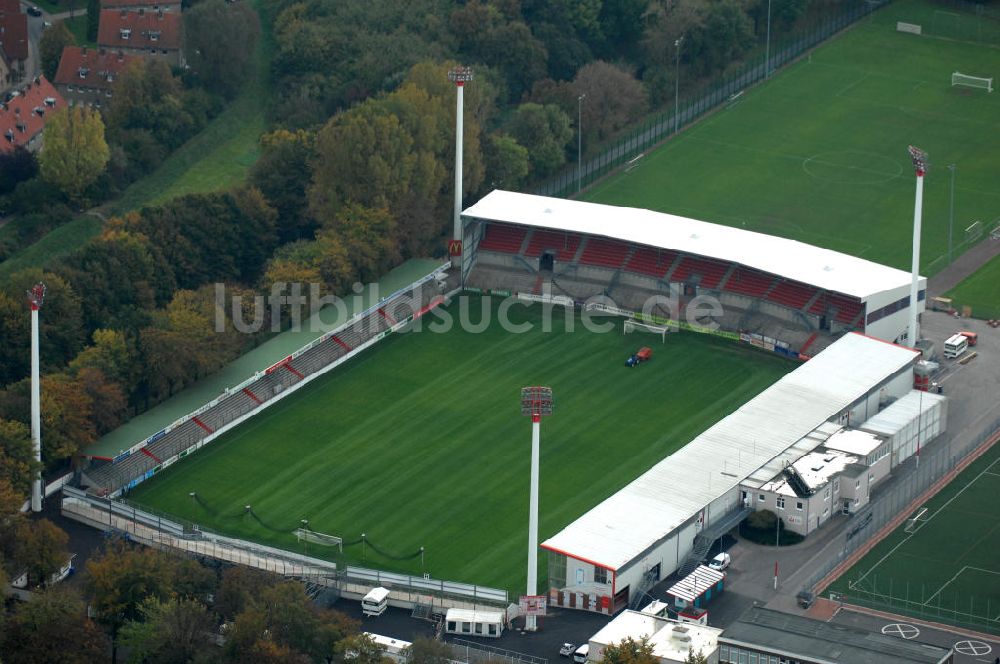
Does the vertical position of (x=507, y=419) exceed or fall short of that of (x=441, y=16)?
it falls short

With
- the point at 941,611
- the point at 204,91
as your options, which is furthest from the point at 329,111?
the point at 941,611

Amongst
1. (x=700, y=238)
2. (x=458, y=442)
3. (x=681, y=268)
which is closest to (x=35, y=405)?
(x=458, y=442)

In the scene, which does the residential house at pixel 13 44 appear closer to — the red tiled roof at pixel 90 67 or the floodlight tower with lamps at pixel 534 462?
the red tiled roof at pixel 90 67

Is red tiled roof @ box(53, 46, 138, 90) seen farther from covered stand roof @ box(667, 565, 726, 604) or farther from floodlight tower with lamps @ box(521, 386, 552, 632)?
covered stand roof @ box(667, 565, 726, 604)

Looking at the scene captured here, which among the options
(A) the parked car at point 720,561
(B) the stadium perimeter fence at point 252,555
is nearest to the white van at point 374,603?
(B) the stadium perimeter fence at point 252,555

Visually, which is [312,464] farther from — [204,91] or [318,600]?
[204,91]

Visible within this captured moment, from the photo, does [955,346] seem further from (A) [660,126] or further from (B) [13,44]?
(B) [13,44]
